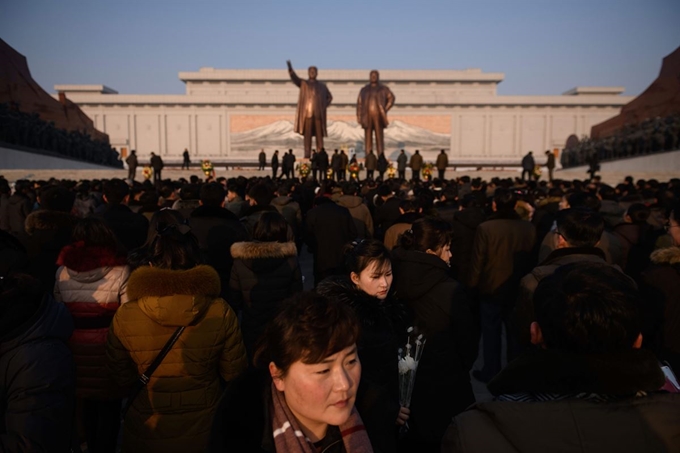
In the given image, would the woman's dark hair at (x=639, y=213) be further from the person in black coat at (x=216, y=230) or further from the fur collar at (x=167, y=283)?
the fur collar at (x=167, y=283)

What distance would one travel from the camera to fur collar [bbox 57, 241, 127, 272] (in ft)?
9.11

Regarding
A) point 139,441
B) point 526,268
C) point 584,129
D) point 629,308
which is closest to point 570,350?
point 629,308

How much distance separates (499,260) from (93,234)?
9.22 feet

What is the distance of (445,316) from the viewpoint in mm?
2607

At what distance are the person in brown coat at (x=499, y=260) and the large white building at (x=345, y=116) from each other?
36.7 metres

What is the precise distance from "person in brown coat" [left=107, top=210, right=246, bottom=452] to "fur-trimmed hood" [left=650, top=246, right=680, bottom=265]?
6.95 feet

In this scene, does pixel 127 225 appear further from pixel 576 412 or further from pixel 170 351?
pixel 576 412

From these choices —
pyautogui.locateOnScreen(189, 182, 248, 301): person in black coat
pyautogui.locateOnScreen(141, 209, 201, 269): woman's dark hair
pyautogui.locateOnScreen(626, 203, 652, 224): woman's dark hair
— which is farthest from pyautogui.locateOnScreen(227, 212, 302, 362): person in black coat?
pyautogui.locateOnScreen(626, 203, 652, 224): woman's dark hair

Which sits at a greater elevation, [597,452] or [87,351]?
[597,452]

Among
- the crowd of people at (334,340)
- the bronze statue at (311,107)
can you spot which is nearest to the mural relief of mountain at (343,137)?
the bronze statue at (311,107)

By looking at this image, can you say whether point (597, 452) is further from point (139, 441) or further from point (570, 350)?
point (139, 441)

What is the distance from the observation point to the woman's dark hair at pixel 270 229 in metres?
3.44

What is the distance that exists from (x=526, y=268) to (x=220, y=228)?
7.69ft

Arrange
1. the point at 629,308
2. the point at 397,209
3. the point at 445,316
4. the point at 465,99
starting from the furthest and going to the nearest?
the point at 465,99
the point at 397,209
the point at 445,316
the point at 629,308
